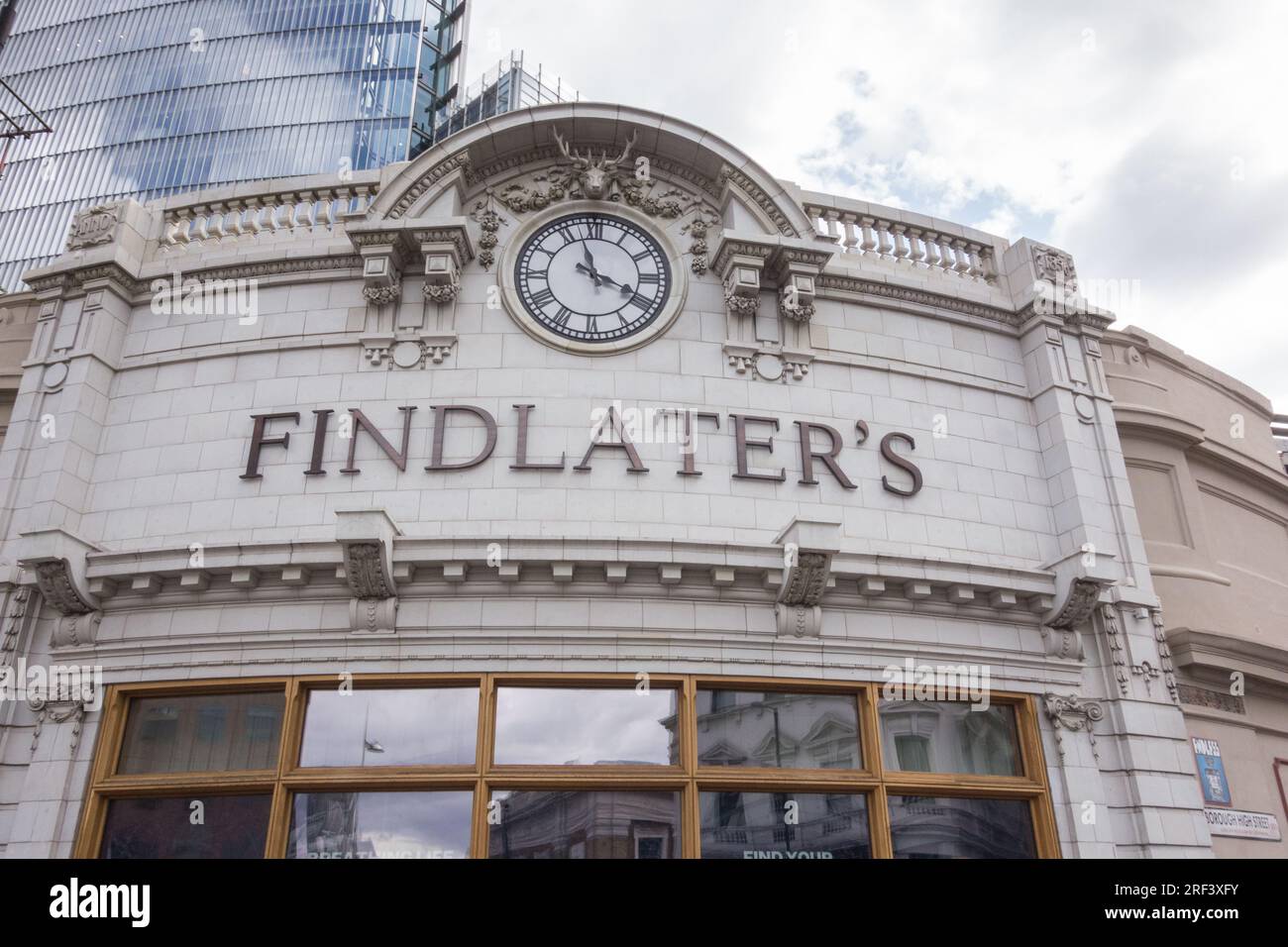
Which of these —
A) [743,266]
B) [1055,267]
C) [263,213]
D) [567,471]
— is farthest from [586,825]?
[1055,267]

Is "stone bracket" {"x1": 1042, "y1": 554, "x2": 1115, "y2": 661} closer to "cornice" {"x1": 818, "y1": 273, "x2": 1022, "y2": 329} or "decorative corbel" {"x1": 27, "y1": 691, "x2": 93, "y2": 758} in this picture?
"cornice" {"x1": 818, "y1": 273, "x2": 1022, "y2": 329}

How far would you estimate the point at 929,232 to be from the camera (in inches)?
547

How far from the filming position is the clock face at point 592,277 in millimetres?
11930

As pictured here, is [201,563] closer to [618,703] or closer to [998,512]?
[618,703]

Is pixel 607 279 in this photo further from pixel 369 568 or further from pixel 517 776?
pixel 517 776

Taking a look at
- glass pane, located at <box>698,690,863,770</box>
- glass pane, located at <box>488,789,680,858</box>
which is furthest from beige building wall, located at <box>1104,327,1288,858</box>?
glass pane, located at <box>488,789,680,858</box>

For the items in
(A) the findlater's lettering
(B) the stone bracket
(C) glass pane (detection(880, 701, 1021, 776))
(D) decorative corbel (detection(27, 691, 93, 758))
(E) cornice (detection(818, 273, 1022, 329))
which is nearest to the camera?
(D) decorative corbel (detection(27, 691, 93, 758))

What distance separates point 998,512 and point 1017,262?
409cm

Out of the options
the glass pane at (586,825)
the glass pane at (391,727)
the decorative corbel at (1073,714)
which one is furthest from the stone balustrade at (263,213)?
the decorative corbel at (1073,714)

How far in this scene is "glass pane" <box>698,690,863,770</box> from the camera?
9.99 meters

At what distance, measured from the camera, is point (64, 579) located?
33.5ft

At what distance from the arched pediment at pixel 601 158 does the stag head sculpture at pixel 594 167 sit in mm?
51

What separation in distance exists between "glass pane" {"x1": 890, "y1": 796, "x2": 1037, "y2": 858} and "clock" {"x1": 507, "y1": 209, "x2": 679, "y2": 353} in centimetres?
634
